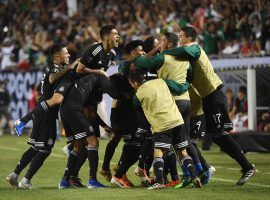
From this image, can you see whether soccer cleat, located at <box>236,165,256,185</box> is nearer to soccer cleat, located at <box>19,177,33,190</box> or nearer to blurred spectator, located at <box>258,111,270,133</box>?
soccer cleat, located at <box>19,177,33,190</box>

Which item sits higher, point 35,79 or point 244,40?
point 244,40

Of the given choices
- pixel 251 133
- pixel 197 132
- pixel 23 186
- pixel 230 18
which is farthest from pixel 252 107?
pixel 23 186

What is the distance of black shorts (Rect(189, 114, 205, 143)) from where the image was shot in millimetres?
13227

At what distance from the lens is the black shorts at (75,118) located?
40.8 ft

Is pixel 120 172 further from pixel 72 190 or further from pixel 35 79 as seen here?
pixel 35 79

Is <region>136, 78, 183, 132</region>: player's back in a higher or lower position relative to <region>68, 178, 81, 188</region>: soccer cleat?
higher

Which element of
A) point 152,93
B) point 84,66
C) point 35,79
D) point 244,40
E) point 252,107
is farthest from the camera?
point 35,79

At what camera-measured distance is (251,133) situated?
1994 cm

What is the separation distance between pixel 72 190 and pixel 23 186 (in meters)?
0.85

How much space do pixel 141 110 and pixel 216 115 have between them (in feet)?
3.95

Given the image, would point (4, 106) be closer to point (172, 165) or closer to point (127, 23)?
point (127, 23)

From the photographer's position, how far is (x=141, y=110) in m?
12.3

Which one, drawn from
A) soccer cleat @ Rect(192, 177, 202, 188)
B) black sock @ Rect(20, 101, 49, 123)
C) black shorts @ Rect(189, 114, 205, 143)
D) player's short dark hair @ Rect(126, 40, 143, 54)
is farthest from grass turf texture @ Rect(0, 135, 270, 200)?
player's short dark hair @ Rect(126, 40, 143, 54)

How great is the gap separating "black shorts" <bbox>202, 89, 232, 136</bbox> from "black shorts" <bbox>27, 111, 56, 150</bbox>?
7.30 feet
